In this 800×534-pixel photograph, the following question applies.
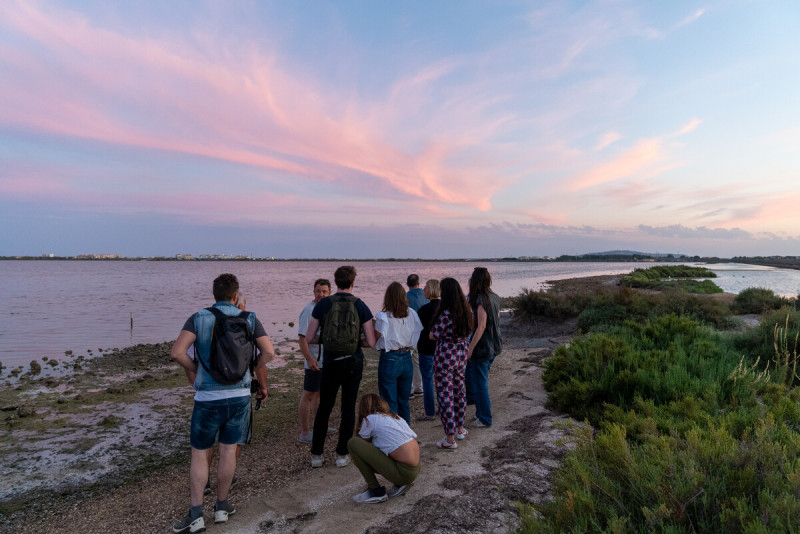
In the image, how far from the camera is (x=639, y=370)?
5.91m

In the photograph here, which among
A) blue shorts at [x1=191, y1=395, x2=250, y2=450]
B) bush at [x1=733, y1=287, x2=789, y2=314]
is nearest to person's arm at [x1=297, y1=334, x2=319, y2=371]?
blue shorts at [x1=191, y1=395, x2=250, y2=450]

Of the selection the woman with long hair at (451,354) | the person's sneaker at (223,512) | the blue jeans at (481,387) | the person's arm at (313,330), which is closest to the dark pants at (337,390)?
the person's arm at (313,330)

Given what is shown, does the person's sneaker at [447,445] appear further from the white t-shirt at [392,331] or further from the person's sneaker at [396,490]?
the white t-shirt at [392,331]

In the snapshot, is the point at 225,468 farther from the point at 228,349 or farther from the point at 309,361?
the point at 309,361

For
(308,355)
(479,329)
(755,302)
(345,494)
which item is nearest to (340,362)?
(308,355)

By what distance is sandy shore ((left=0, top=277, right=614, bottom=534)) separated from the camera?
367 centimetres

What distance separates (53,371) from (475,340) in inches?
460

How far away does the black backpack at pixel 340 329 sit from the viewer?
4.55 m

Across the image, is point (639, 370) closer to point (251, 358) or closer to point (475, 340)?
point (475, 340)

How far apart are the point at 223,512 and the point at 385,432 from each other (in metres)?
1.55

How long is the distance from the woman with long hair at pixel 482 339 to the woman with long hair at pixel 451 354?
0.28 metres

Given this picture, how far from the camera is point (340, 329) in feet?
14.9

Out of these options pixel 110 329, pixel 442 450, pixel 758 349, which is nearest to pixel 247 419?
pixel 442 450

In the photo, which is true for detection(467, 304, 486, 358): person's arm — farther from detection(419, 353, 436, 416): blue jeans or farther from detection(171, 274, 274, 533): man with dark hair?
detection(171, 274, 274, 533): man with dark hair
